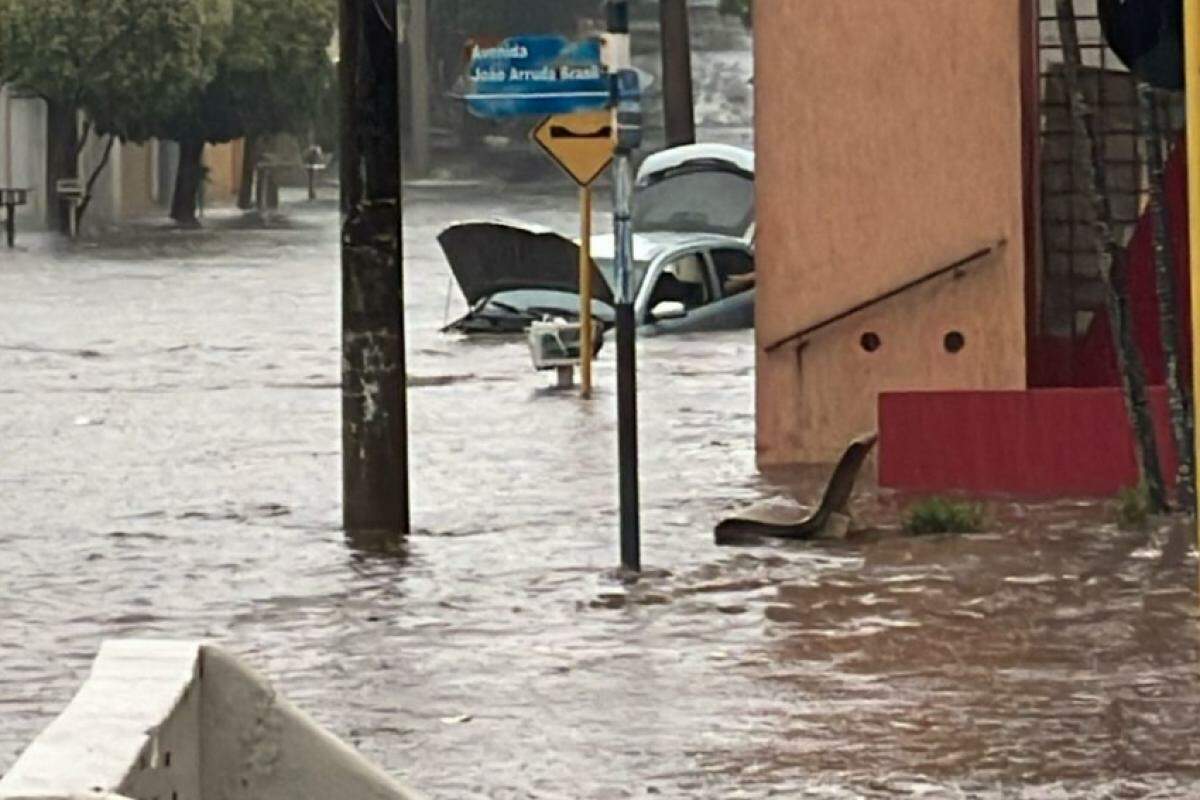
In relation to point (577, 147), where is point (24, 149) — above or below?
above

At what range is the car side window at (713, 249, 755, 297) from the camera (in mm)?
30375

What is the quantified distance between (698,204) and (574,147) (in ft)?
52.1

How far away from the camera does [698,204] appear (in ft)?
120

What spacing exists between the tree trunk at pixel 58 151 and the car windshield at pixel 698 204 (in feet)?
88.0

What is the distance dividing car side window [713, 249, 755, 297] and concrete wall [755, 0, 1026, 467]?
13173 millimetres

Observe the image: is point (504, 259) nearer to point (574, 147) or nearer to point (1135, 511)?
point (574, 147)

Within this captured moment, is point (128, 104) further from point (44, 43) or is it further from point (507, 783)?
point (507, 783)

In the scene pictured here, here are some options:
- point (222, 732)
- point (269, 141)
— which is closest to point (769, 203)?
point (222, 732)

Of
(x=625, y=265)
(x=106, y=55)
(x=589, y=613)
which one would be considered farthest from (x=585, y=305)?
(x=106, y=55)

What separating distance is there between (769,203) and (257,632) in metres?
6.39

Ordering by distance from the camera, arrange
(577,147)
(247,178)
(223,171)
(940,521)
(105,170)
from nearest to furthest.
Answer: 1. (940,521)
2. (577,147)
3. (105,170)
4. (247,178)
5. (223,171)

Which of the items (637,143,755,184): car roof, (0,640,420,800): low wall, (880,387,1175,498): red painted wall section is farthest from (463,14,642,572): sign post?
(637,143,755,184): car roof

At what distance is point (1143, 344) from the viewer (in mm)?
16594

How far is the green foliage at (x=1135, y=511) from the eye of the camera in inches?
547
